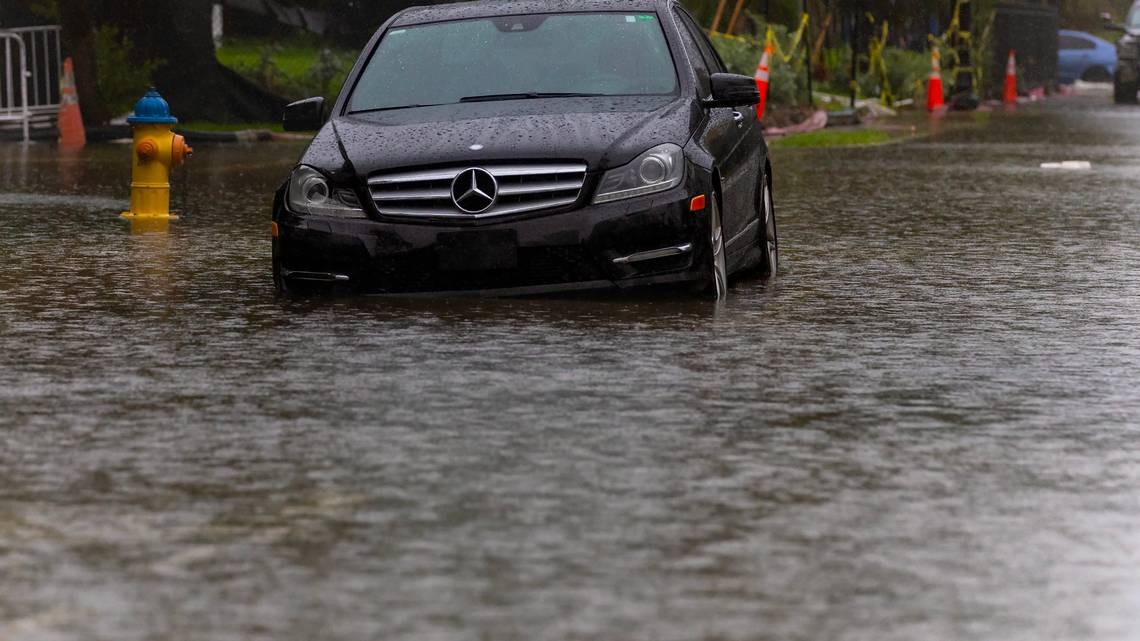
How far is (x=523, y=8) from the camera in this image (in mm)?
12898

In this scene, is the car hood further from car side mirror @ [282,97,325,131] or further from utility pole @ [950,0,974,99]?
utility pole @ [950,0,974,99]

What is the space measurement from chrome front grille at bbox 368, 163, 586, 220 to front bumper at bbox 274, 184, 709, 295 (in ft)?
0.23

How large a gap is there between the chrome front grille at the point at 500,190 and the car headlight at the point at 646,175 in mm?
123

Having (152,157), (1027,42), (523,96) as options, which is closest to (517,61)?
(523,96)

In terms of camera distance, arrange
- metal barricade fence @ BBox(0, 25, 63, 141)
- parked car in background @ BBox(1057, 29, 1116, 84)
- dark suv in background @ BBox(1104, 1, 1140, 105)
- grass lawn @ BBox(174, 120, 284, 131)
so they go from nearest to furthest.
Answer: metal barricade fence @ BBox(0, 25, 63, 141) → grass lawn @ BBox(174, 120, 284, 131) → dark suv in background @ BBox(1104, 1, 1140, 105) → parked car in background @ BBox(1057, 29, 1116, 84)

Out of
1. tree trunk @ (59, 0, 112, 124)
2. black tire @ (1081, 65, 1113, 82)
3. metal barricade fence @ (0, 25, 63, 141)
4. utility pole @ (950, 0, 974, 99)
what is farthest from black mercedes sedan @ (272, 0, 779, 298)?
black tire @ (1081, 65, 1113, 82)

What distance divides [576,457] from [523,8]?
5.94 meters

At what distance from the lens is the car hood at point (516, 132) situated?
1120cm

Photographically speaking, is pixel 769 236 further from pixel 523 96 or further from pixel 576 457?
pixel 576 457

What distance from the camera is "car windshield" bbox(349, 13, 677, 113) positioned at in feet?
40.3

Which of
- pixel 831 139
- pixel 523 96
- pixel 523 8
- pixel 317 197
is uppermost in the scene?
pixel 523 8

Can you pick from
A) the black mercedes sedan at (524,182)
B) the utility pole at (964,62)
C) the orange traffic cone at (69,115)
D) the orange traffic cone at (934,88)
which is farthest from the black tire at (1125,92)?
the black mercedes sedan at (524,182)

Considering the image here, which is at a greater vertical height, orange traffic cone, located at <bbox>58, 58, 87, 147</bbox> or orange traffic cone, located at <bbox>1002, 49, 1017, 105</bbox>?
orange traffic cone, located at <bbox>58, 58, 87, 147</bbox>

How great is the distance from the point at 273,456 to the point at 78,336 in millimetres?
3268
